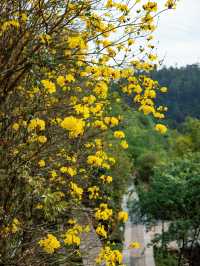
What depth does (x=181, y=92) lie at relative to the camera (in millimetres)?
91875

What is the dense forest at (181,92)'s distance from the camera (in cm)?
8775

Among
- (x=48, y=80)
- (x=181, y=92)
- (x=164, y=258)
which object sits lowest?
(x=164, y=258)

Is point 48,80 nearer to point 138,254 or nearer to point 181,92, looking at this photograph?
point 138,254

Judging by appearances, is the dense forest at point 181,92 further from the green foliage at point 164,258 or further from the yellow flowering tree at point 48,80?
the yellow flowering tree at point 48,80

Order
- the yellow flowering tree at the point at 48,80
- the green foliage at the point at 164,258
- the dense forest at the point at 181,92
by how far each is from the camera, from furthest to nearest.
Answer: the dense forest at the point at 181,92 < the green foliage at the point at 164,258 < the yellow flowering tree at the point at 48,80

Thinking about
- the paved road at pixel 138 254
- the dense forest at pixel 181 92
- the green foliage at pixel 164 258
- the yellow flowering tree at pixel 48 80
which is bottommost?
the green foliage at pixel 164 258

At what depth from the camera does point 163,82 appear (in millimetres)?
94375

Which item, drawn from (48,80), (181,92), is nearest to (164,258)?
(48,80)

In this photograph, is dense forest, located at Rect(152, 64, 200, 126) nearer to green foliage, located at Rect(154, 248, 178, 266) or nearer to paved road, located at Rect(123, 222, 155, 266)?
paved road, located at Rect(123, 222, 155, 266)

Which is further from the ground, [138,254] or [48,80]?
[48,80]

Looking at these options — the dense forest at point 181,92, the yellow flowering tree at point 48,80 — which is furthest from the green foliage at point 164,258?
the dense forest at point 181,92

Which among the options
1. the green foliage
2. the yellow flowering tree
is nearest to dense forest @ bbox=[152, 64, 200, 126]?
the green foliage

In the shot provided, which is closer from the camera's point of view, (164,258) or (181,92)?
(164,258)

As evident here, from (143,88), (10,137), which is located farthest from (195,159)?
(10,137)
